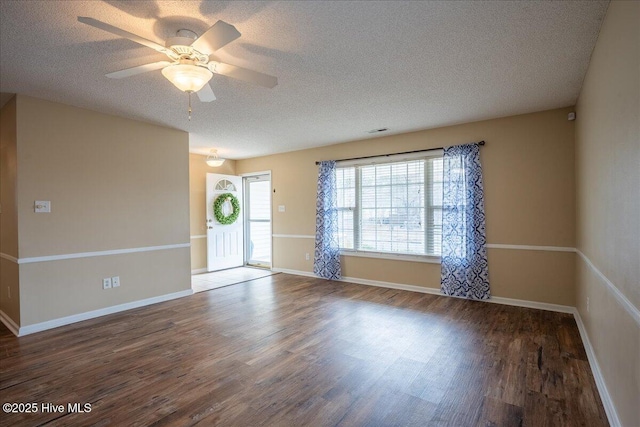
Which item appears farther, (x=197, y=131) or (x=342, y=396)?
(x=197, y=131)

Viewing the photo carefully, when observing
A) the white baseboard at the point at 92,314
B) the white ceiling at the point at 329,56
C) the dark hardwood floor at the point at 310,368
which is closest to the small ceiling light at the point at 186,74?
the white ceiling at the point at 329,56

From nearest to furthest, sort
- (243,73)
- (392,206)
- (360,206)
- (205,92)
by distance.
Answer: (243,73)
(205,92)
(392,206)
(360,206)

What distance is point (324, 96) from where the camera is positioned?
338 cm

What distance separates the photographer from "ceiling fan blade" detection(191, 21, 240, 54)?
69.3 inches

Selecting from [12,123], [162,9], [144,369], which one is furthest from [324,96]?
[12,123]

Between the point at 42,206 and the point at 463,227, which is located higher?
the point at 42,206

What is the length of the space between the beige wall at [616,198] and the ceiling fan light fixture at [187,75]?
2.35 metres

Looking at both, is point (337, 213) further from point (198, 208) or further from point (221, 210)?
point (198, 208)

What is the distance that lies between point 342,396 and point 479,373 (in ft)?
3.66

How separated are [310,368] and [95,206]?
322 cm

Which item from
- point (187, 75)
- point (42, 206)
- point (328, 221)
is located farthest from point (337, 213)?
point (42, 206)

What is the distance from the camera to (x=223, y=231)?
Result: 6.88 m

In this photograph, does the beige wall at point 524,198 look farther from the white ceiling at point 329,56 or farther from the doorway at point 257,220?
the doorway at point 257,220

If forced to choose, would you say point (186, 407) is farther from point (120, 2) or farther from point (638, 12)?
point (638, 12)
